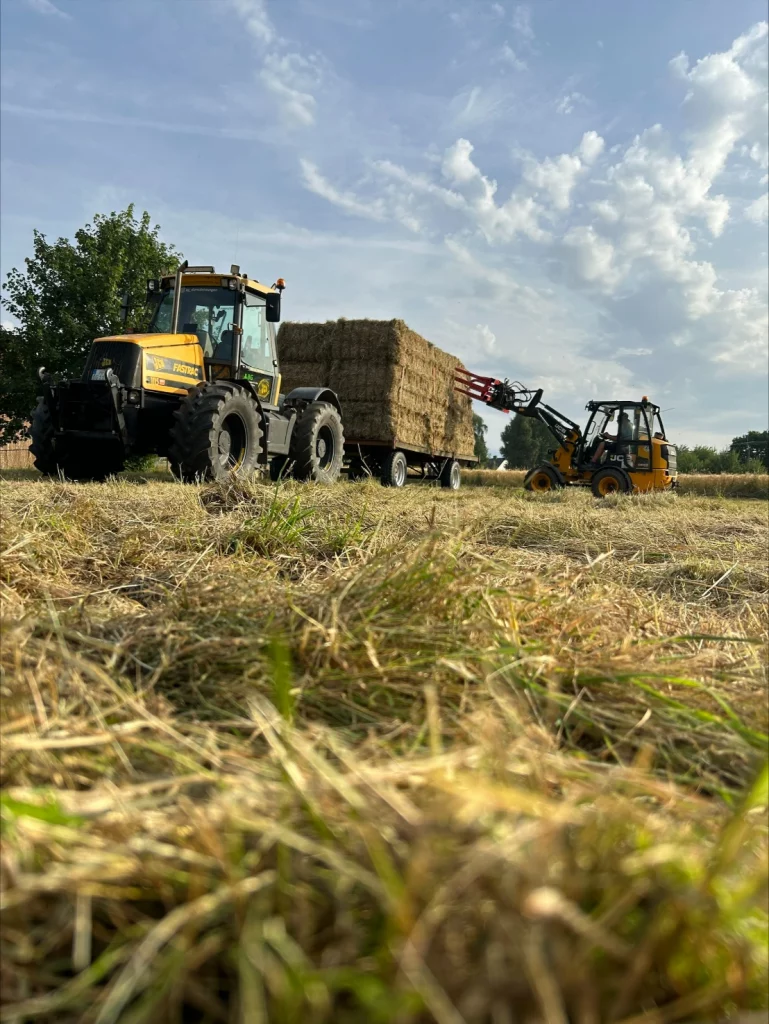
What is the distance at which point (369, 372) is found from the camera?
13477 millimetres

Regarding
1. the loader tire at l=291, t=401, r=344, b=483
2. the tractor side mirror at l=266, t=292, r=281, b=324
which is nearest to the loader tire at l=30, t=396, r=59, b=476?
the tractor side mirror at l=266, t=292, r=281, b=324

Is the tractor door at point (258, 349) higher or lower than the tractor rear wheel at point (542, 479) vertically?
higher

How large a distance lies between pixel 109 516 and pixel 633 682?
2734 millimetres

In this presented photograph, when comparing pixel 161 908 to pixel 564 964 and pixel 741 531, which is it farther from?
pixel 741 531

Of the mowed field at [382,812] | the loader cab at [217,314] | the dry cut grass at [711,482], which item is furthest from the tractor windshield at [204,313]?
the dry cut grass at [711,482]

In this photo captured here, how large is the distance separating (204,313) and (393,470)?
5.69 m

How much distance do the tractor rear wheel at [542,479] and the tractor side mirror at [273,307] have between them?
25.3ft

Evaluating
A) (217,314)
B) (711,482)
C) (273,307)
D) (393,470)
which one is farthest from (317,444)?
(711,482)

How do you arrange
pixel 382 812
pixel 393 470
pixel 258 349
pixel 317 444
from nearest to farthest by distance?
pixel 382 812 < pixel 258 349 < pixel 317 444 < pixel 393 470

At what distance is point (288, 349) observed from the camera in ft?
46.8

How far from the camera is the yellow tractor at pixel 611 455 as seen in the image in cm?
1355

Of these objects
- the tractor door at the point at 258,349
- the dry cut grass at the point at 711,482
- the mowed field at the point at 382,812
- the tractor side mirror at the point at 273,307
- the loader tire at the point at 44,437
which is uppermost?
the tractor side mirror at the point at 273,307

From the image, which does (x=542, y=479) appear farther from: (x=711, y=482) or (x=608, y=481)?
(x=711, y=482)

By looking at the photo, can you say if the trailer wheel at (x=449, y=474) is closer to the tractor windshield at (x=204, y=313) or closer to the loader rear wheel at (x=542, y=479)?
the loader rear wheel at (x=542, y=479)
